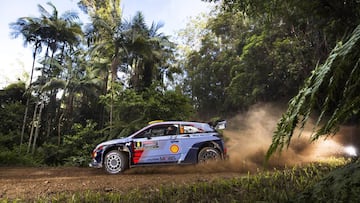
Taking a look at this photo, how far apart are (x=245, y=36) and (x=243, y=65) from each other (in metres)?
4.09

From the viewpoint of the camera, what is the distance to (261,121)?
64.6 ft

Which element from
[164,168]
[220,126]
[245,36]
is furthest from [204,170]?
[245,36]

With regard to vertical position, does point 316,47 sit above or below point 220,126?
above

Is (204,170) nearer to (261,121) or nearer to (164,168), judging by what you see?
(164,168)

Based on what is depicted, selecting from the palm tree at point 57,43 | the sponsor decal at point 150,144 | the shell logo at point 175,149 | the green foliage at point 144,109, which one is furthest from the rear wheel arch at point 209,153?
the palm tree at point 57,43

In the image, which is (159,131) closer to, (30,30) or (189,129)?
(189,129)

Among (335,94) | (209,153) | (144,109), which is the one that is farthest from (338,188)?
(144,109)

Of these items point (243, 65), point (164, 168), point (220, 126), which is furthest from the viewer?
point (243, 65)

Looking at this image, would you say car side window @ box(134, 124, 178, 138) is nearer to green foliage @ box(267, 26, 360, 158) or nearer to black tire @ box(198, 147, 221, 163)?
black tire @ box(198, 147, 221, 163)

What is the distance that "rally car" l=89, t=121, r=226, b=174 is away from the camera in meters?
8.04

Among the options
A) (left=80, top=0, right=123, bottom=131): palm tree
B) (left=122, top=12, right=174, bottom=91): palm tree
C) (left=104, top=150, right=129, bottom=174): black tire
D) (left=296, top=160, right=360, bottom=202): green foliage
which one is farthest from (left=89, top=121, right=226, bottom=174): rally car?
(left=122, top=12, right=174, bottom=91): palm tree

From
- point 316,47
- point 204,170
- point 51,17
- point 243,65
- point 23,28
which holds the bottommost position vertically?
point 204,170

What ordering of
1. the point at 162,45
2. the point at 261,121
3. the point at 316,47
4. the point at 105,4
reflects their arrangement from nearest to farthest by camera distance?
the point at 316,47
the point at 261,121
the point at 162,45
the point at 105,4

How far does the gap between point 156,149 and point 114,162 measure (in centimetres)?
129
